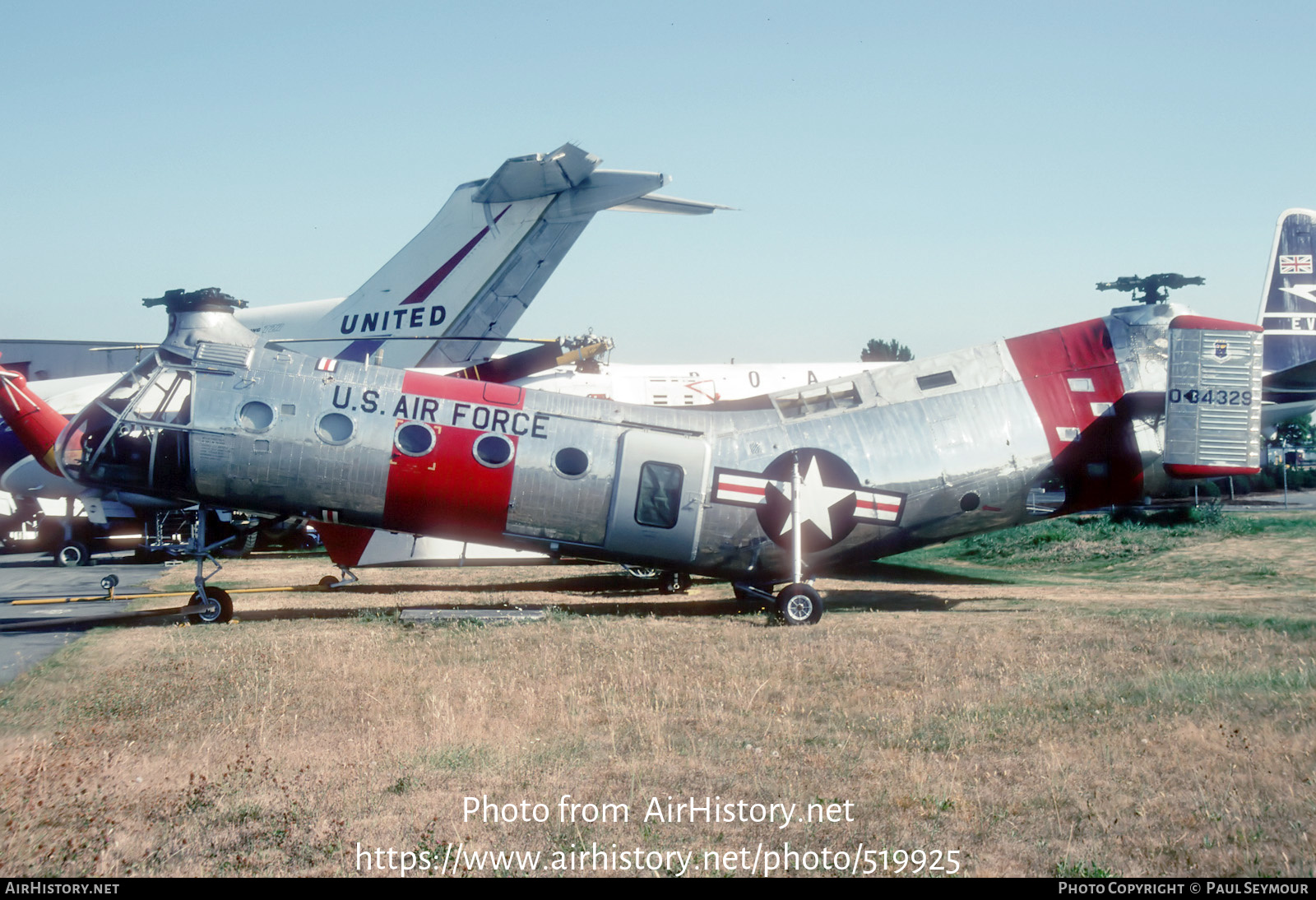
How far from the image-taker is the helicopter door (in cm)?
1678

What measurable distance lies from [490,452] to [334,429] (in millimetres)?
2500

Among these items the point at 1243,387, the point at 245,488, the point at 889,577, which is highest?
the point at 1243,387

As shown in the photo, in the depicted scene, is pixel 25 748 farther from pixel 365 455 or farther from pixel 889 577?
pixel 889 577

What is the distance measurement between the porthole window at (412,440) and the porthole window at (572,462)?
204 centimetres

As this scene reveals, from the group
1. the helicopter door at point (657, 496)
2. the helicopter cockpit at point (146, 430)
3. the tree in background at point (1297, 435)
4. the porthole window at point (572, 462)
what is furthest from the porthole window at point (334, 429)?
the tree in background at point (1297, 435)

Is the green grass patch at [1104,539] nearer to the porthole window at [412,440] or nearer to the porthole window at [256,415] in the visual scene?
the porthole window at [412,440]

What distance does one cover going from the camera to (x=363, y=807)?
24.5 feet

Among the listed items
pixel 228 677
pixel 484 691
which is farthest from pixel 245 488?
pixel 484 691

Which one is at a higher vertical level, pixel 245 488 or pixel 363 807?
pixel 245 488

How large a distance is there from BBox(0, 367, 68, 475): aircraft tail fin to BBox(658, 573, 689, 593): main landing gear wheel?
14.6m

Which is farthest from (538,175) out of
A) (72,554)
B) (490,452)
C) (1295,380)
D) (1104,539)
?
(72,554)

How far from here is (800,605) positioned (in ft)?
54.0

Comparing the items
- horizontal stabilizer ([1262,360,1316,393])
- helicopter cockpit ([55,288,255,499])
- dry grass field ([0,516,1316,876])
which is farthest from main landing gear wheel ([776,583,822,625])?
horizontal stabilizer ([1262,360,1316,393])

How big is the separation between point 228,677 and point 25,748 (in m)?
3.13
